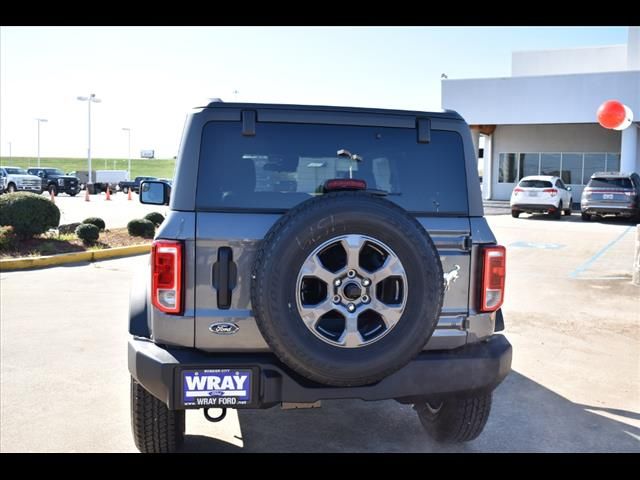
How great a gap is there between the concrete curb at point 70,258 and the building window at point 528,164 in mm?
25621

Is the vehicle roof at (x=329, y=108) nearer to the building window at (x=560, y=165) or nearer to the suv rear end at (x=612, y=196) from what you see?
the suv rear end at (x=612, y=196)

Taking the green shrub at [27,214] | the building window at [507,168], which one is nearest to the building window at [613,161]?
the building window at [507,168]

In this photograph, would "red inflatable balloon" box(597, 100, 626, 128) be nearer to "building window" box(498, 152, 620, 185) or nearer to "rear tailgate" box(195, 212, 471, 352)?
"building window" box(498, 152, 620, 185)

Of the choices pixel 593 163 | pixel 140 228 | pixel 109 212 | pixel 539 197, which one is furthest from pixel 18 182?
pixel 593 163

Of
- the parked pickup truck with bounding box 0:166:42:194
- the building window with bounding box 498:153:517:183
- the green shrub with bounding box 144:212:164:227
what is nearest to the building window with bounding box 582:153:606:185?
the building window with bounding box 498:153:517:183

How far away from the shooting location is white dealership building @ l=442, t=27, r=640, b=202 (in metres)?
28.2

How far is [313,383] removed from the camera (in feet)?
10.1

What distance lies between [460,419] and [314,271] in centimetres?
156

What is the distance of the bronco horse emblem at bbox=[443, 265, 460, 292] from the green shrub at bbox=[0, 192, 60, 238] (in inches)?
405

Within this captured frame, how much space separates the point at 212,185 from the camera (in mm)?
3221

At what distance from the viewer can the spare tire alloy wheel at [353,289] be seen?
2906mm

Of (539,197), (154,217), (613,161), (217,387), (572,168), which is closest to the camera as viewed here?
(217,387)

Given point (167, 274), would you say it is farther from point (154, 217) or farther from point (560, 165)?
point (560, 165)

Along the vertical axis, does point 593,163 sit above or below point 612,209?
above
